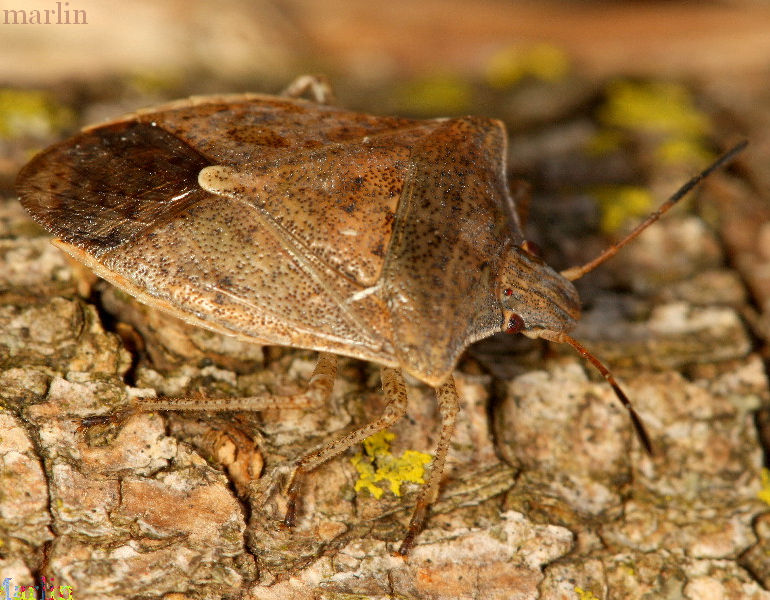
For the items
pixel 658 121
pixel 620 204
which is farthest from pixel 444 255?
pixel 658 121

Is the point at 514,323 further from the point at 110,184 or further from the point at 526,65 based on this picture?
the point at 526,65

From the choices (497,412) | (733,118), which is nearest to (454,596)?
(497,412)

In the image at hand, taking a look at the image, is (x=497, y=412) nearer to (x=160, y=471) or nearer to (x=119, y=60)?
(x=160, y=471)

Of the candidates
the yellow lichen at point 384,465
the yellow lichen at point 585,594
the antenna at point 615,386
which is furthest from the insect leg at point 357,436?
the yellow lichen at point 585,594

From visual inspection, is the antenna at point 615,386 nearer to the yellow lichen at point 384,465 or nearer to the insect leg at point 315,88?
the yellow lichen at point 384,465

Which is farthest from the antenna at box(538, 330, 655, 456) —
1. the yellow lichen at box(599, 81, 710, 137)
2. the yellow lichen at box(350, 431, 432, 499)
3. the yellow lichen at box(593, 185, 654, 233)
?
the yellow lichen at box(599, 81, 710, 137)

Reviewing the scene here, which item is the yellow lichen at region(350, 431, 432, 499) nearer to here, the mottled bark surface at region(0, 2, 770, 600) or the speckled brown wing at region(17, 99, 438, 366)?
the mottled bark surface at region(0, 2, 770, 600)
